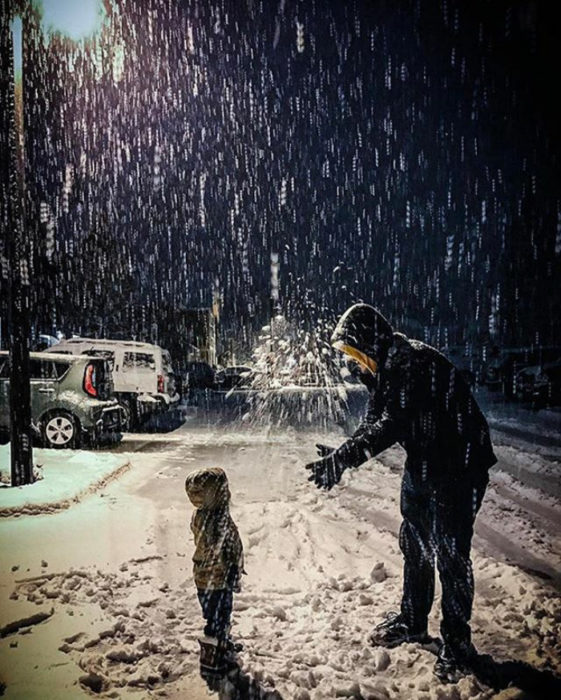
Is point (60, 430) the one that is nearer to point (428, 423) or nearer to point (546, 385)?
point (428, 423)

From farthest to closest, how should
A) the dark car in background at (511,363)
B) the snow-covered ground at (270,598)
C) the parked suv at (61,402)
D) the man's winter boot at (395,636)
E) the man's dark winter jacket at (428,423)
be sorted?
the dark car in background at (511,363), the parked suv at (61,402), the man's winter boot at (395,636), the man's dark winter jacket at (428,423), the snow-covered ground at (270,598)

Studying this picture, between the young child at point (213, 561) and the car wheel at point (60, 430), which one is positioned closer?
the young child at point (213, 561)

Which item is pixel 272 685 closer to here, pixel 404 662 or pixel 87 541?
pixel 404 662

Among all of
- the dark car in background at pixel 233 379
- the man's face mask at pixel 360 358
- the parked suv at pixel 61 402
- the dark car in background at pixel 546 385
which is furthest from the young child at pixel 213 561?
the dark car in background at pixel 233 379

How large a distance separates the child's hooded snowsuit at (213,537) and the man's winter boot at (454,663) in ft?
4.38

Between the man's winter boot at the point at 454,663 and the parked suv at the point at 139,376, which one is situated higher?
the parked suv at the point at 139,376

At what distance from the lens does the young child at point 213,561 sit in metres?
2.80

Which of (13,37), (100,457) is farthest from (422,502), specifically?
(13,37)

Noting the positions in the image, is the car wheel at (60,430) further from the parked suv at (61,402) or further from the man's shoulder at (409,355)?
the man's shoulder at (409,355)

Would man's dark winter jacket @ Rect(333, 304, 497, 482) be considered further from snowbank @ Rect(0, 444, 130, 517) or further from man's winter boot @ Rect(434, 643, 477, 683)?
snowbank @ Rect(0, 444, 130, 517)

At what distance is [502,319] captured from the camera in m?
40.2

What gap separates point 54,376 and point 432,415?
8943 millimetres

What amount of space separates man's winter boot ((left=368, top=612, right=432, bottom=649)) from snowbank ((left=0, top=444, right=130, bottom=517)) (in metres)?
4.15

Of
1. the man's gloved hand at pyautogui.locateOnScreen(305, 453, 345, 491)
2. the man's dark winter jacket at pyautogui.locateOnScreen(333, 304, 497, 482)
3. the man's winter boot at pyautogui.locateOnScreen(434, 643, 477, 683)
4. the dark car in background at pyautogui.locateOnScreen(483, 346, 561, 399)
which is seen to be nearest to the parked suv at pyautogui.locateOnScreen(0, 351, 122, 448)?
the man's gloved hand at pyautogui.locateOnScreen(305, 453, 345, 491)
